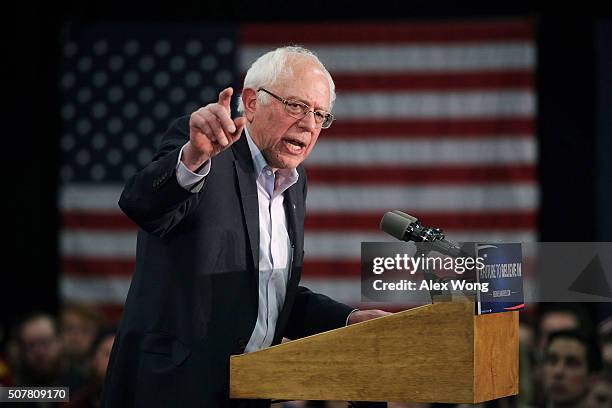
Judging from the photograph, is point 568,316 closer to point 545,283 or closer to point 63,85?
point 545,283

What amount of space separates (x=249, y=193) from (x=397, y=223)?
357 millimetres

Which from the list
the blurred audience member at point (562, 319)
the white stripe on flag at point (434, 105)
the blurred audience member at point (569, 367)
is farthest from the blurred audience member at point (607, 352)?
the white stripe on flag at point (434, 105)

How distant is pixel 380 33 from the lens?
6285mm

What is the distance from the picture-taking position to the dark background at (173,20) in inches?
239

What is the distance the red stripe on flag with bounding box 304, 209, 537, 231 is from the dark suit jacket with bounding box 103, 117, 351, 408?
391cm

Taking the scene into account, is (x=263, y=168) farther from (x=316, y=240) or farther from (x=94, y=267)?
(x=94, y=267)

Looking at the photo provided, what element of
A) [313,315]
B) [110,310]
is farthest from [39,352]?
[313,315]

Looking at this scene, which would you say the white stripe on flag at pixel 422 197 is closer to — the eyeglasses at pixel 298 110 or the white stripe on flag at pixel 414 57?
the white stripe on flag at pixel 414 57

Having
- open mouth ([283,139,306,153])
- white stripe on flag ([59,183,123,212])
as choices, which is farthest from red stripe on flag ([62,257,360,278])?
open mouth ([283,139,306,153])

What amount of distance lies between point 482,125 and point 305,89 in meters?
3.96

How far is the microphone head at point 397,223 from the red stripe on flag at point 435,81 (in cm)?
407

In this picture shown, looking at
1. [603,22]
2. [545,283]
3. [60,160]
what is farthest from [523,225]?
[545,283]

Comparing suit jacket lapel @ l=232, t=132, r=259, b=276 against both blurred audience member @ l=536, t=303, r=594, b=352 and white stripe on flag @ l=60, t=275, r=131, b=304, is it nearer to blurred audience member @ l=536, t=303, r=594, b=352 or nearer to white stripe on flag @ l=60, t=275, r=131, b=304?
blurred audience member @ l=536, t=303, r=594, b=352

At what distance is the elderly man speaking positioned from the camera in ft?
6.98
